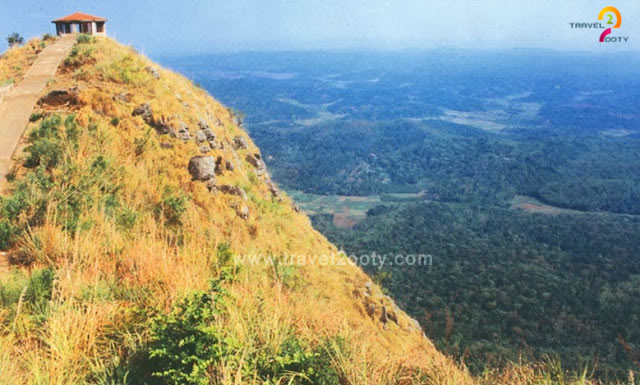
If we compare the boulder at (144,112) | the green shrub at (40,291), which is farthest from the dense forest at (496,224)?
the boulder at (144,112)

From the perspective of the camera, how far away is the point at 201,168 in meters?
8.86

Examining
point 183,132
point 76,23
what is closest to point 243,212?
point 183,132

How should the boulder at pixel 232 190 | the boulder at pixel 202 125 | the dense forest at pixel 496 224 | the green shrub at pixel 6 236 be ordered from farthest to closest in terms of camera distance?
the dense forest at pixel 496 224
the boulder at pixel 202 125
the boulder at pixel 232 190
the green shrub at pixel 6 236

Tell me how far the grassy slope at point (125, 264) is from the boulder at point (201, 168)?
267mm

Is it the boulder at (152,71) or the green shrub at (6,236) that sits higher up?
the boulder at (152,71)

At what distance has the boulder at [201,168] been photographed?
28.9ft

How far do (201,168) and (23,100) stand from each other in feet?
15.9

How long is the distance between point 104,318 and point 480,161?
484 feet

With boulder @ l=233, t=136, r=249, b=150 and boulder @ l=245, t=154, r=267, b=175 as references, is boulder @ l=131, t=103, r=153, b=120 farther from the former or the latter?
boulder @ l=233, t=136, r=249, b=150

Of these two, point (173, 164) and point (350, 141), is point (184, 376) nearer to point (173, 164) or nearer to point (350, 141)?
point (173, 164)

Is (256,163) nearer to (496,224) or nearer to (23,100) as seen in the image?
(23,100)

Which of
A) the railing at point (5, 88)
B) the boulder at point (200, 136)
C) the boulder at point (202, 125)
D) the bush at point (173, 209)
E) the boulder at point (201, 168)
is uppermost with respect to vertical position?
the railing at point (5, 88)

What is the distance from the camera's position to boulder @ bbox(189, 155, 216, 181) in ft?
28.9

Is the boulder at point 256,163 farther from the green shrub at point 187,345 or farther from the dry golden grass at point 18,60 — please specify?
the green shrub at point 187,345
